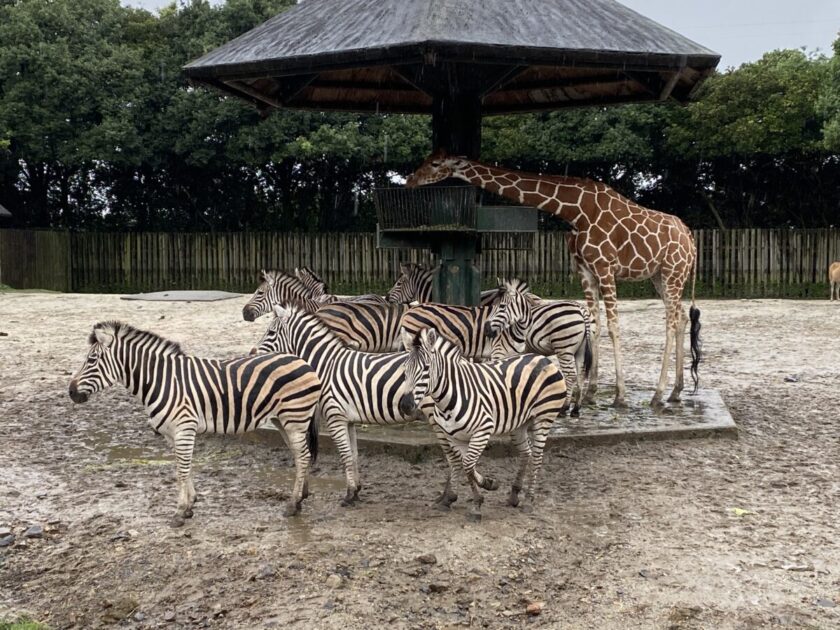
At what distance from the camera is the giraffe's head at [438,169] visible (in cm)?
805

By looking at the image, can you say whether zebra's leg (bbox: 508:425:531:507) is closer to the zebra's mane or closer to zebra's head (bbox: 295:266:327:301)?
the zebra's mane

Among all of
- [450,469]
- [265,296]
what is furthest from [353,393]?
[265,296]

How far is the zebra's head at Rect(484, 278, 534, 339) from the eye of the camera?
7.46 meters

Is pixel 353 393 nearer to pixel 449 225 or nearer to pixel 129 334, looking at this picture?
pixel 129 334

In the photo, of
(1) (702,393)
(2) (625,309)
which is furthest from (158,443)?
(2) (625,309)

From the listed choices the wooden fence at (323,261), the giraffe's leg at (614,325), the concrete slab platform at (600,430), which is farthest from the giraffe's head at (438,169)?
the wooden fence at (323,261)

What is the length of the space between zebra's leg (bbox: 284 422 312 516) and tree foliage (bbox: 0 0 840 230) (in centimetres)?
1879

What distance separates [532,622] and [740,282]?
20950 mm

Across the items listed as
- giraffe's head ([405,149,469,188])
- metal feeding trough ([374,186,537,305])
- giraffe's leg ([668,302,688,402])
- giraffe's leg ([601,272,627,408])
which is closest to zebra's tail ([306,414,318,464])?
metal feeding trough ([374,186,537,305])

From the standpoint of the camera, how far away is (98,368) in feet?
18.7

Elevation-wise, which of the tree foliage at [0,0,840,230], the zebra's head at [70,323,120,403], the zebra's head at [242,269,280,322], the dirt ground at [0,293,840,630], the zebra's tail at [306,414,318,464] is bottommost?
the dirt ground at [0,293,840,630]

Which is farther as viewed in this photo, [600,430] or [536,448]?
[600,430]

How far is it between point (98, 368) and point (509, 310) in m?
3.44

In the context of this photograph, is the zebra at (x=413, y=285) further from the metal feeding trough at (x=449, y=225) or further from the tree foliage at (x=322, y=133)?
the tree foliage at (x=322, y=133)
